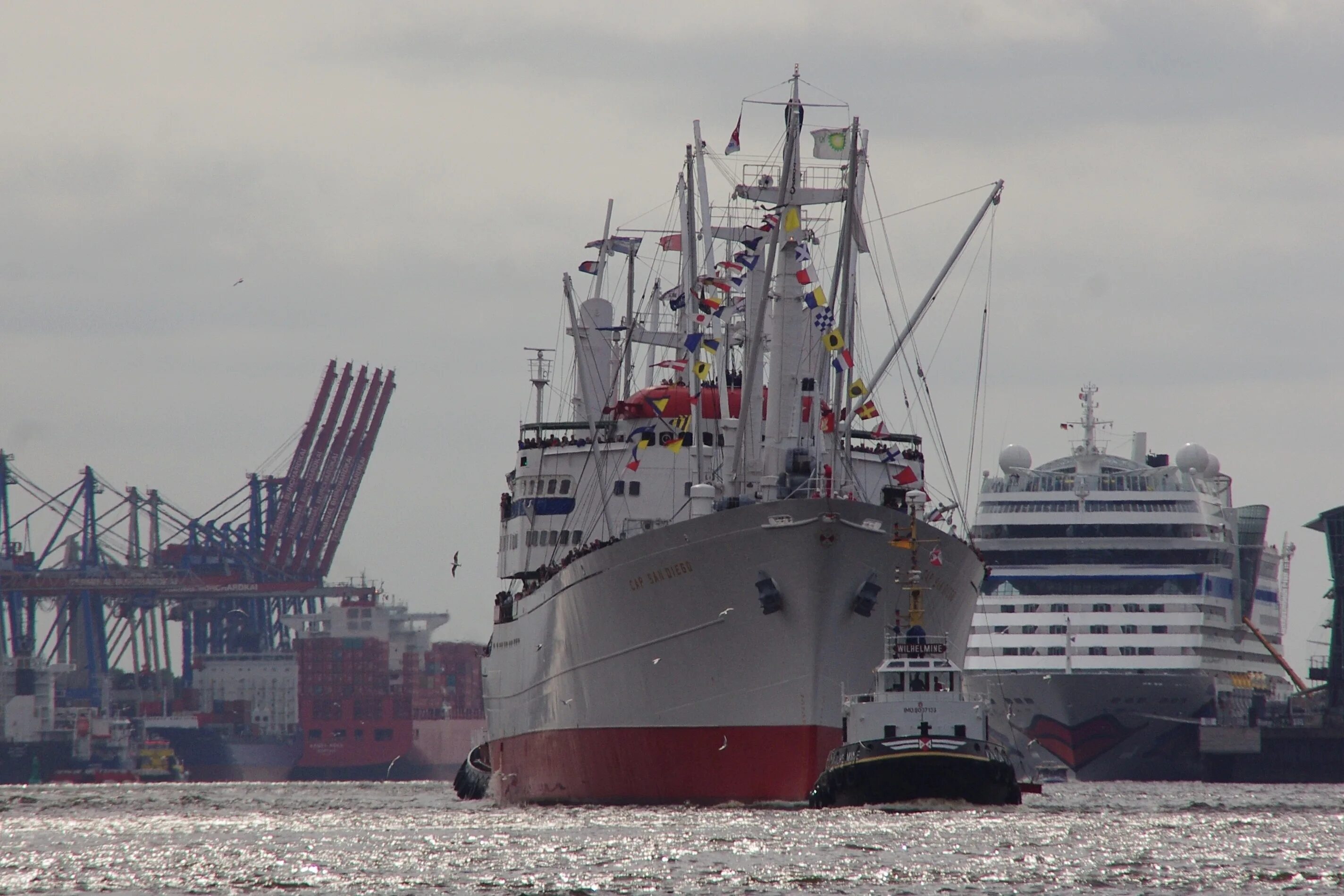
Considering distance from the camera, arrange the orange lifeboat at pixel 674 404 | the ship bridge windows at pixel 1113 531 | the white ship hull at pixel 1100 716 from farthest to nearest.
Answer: the ship bridge windows at pixel 1113 531
the white ship hull at pixel 1100 716
the orange lifeboat at pixel 674 404

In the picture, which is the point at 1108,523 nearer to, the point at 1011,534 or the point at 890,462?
the point at 1011,534

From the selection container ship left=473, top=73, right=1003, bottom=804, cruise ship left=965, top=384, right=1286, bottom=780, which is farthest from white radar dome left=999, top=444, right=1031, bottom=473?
container ship left=473, top=73, right=1003, bottom=804

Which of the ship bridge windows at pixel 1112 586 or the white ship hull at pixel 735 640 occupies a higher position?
the ship bridge windows at pixel 1112 586

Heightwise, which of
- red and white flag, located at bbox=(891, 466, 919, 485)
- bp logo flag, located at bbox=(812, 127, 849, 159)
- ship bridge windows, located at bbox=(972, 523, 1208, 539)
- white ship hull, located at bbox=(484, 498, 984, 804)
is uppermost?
bp logo flag, located at bbox=(812, 127, 849, 159)

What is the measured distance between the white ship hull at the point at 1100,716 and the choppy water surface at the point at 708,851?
104ft

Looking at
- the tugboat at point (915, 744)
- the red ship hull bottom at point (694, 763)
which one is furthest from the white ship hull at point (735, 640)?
the tugboat at point (915, 744)

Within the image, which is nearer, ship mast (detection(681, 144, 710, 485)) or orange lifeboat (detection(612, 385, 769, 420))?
ship mast (detection(681, 144, 710, 485))

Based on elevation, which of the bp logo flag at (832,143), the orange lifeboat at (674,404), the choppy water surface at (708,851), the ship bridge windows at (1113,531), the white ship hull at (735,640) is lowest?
the choppy water surface at (708,851)

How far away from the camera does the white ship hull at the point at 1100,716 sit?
97.4 metres

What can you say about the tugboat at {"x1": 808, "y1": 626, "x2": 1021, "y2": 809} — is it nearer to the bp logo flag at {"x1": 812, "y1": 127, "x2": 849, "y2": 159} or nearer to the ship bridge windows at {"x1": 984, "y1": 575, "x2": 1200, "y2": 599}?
the bp logo flag at {"x1": 812, "y1": 127, "x2": 849, "y2": 159}

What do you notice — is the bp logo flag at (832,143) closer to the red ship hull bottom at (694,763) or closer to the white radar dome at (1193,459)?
the red ship hull bottom at (694,763)

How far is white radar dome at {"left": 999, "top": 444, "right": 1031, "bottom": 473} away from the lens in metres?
109

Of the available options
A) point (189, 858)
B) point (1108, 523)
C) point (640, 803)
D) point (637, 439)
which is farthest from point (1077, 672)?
point (189, 858)

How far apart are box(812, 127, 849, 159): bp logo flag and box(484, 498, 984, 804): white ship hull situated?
10.9 metres
